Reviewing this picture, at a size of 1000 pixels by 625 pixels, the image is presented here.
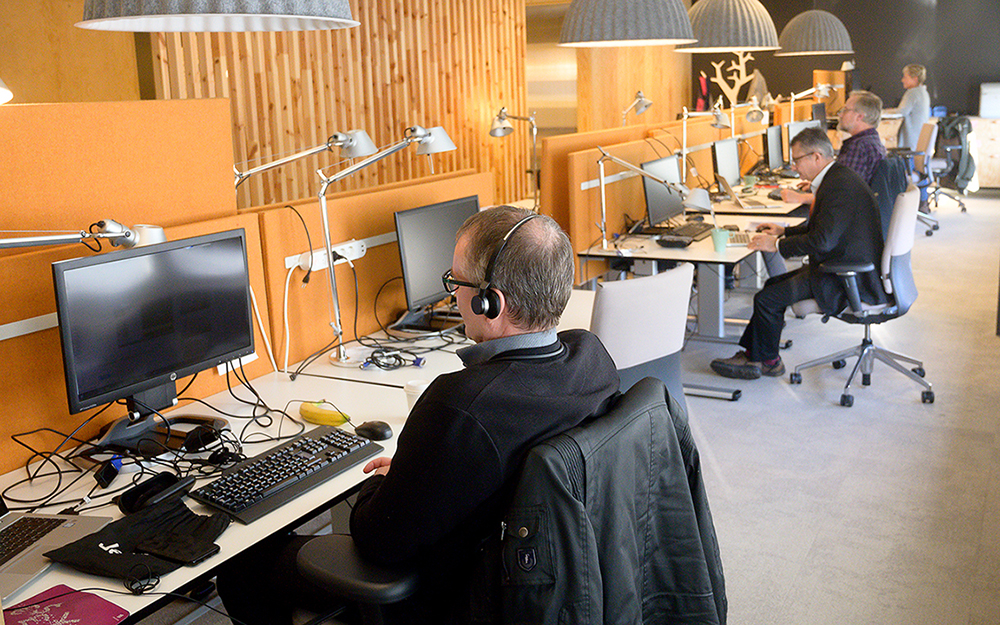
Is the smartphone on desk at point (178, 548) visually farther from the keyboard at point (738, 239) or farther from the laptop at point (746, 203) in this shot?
the laptop at point (746, 203)

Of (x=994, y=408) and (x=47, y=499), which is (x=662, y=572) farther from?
(x=994, y=408)

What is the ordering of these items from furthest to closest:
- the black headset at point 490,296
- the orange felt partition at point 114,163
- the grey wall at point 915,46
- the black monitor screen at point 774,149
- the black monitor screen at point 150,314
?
the grey wall at point 915,46, the black monitor screen at point 774,149, the orange felt partition at point 114,163, the black monitor screen at point 150,314, the black headset at point 490,296

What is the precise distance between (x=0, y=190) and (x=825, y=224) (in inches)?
138

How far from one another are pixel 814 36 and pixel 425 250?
3.75 metres

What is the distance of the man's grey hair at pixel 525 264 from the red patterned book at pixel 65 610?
0.83 m

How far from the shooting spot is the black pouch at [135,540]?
160 centimetres

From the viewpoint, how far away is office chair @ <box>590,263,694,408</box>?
109 inches

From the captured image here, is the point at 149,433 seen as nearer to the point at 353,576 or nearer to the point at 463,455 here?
the point at 353,576

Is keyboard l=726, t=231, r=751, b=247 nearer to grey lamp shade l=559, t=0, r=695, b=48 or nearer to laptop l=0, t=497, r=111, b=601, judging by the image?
grey lamp shade l=559, t=0, r=695, b=48

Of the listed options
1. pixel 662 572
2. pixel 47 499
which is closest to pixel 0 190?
pixel 47 499

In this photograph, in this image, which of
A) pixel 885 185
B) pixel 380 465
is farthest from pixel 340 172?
pixel 885 185

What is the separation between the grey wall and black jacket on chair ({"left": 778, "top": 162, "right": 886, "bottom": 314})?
280 inches

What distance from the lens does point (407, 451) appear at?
148 cm

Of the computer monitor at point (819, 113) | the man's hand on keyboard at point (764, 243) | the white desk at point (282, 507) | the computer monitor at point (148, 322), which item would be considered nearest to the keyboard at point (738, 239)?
the man's hand on keyboard at point (764, 243)
